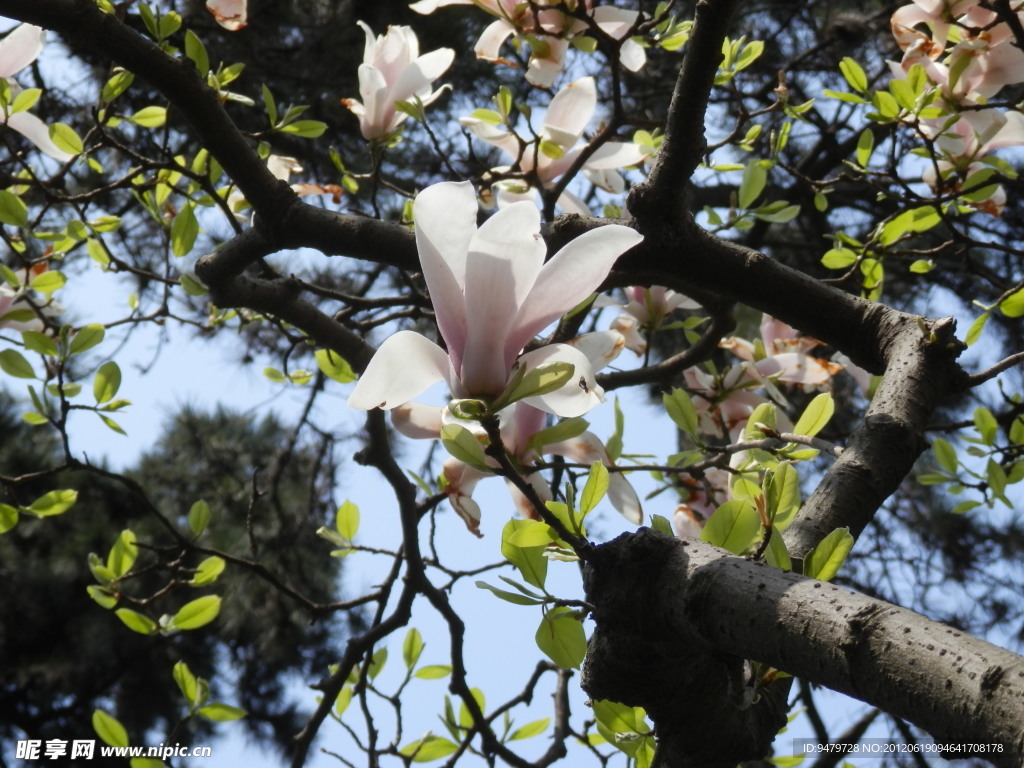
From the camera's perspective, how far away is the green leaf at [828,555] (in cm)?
56

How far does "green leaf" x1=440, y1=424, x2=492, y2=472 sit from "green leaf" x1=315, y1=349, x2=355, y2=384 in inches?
24.1

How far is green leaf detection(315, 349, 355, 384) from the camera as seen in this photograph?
113cm

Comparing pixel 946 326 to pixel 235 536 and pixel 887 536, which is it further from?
pixel 235 536

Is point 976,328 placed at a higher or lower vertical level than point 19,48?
lower

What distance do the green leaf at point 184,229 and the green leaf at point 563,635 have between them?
2.48ft

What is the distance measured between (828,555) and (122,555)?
893 mm

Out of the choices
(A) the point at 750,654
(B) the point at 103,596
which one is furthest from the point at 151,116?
(A) the point at 750,654

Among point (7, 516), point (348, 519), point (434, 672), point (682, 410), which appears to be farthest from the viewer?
point (434, 672)

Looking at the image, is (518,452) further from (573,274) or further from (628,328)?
(628,328)

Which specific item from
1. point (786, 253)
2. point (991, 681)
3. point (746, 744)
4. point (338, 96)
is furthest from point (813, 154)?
point (991, 681)

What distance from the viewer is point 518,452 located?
65 cm

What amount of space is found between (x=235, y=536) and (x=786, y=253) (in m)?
2.54

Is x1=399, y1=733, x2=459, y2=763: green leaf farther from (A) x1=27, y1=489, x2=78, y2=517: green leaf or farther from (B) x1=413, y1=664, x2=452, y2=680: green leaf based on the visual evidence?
(A) x1=27, y1=489, x2=78, y2=517: green leaf

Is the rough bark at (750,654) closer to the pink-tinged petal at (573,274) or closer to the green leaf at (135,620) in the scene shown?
the pink-tinged petal at (573,274)
